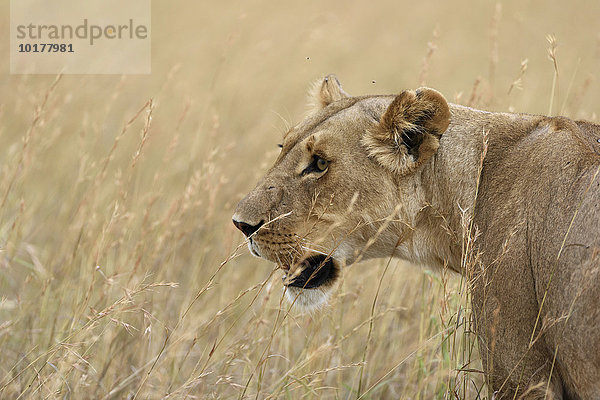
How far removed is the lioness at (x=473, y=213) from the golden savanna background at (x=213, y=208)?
0.23 meters

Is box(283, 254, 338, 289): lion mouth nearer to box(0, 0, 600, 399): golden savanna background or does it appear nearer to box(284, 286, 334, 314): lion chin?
box(284, 286, 334, 314): lion chin

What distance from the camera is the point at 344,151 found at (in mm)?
3312

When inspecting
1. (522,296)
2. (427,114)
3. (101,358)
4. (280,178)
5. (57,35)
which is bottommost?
(101,358)

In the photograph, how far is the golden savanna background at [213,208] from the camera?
137 inches

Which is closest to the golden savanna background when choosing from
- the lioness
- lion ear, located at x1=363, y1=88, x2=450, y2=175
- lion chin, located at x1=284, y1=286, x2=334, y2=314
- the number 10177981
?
lion chin, located at x1=284, y1=286, x2=334, y2=314

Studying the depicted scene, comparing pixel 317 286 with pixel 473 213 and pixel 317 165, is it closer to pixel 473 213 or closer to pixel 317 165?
pixel 317 165

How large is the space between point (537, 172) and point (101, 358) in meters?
2.49

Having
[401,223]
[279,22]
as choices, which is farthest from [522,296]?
[279,22]

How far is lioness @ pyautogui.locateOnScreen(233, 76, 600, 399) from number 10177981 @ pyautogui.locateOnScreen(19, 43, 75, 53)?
17.1ft

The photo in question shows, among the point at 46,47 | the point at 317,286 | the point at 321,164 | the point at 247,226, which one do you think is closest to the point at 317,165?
the point at 321,164

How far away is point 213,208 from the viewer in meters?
5.34

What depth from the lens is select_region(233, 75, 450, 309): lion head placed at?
3.21m

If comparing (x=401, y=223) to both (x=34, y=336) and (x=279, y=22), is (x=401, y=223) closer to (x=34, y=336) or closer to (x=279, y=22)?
(x=34, y=336)

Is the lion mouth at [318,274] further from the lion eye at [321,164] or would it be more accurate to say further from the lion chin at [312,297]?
the lion eye at [321,164]
